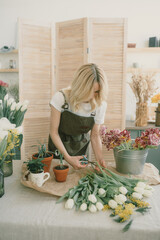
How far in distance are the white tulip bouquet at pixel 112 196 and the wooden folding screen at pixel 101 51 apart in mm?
1648

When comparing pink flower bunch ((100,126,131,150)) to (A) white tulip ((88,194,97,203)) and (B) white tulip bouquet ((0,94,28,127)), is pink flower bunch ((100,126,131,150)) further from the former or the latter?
(B) white tulip bouquet ((0,94,28,127))

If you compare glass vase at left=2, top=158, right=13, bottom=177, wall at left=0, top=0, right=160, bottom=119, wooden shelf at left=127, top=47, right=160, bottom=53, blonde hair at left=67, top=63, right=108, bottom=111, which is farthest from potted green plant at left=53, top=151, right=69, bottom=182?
wooden shelf at left=127, top=47, right=160, bottom=53

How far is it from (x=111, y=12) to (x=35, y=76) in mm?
1753

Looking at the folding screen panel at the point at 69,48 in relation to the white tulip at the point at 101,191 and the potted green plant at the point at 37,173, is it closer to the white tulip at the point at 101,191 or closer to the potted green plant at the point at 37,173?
the potted green plant at the point at 37,173

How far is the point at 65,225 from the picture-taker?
0.83 meters

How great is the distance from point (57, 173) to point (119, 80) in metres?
1.80

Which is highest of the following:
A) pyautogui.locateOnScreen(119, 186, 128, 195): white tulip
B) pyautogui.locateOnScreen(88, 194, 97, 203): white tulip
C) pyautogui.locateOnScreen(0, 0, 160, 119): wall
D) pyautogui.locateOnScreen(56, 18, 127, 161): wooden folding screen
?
pyautogui.locateOnScreen(0, 0, 160, 119): wall

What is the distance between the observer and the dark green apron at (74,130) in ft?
5.71

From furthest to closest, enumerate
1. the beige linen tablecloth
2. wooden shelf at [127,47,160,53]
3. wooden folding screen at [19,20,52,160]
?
wooden shelf at [127,47,160,53]
wooden folding screen at [19,20,52,160]
the beige linen tablecloth

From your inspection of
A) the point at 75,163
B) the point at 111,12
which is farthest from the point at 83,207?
the point at 111,12

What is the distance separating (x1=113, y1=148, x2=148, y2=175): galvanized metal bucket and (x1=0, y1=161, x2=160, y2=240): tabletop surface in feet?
1.07

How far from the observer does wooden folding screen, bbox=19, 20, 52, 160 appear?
2682 millimetres

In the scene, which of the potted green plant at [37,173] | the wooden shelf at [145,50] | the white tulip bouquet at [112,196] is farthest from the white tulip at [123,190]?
the wooden shelf at [145,50]

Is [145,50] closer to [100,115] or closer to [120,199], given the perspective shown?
[100,115]
